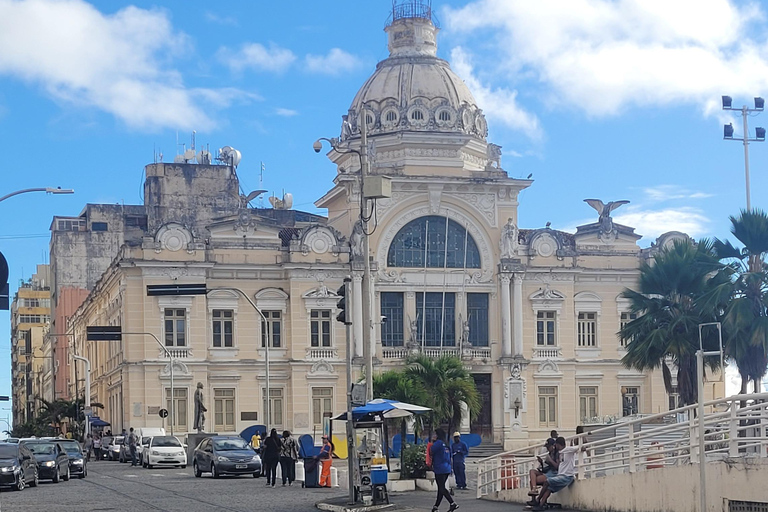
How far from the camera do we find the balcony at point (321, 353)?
218 feet

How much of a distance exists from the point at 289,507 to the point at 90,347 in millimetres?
56386

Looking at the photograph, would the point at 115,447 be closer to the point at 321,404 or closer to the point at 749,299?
the point at 321,404

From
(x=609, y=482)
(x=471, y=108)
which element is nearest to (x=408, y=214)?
(x=471, y=108)

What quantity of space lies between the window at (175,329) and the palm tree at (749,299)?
30.2 m

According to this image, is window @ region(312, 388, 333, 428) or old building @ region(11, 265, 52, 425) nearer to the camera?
window @ region(312, 388, 333, 428)

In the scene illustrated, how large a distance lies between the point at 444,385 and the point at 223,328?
18.7 m

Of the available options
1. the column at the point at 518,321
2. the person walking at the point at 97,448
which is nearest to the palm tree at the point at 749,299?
the column at the point at 518,321

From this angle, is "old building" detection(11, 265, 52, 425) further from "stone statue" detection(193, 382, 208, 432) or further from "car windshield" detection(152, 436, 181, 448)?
"car windshield" detection(152, 436, 181, 448)

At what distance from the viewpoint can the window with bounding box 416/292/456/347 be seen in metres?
67.6

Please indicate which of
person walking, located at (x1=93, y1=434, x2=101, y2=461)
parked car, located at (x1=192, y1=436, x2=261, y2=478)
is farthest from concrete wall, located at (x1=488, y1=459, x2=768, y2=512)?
person walking, located at (x1=93, y1=434, x2=101, y2=461)

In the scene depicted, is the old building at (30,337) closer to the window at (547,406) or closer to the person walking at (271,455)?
the window at (547,406)

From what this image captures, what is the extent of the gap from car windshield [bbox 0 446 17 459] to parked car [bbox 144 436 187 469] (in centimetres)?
1273

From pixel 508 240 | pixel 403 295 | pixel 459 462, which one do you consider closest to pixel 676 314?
pixel 459 462

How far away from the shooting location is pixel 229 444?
42.8 meters
